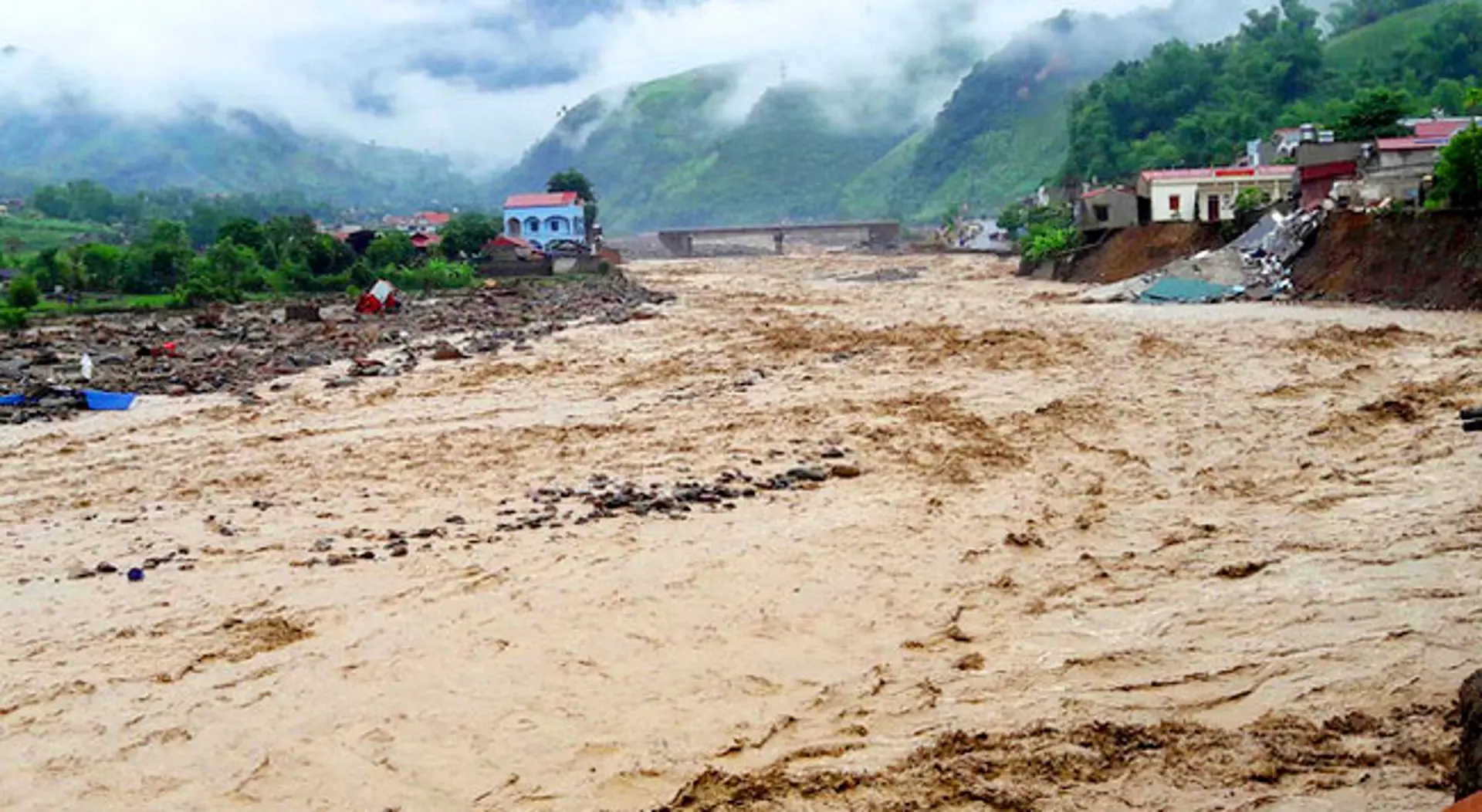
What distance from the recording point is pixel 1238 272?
1218 inches

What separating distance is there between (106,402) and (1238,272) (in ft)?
92.0

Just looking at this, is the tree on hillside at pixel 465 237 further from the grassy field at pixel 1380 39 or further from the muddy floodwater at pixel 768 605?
the grassy field at pixel 1380 39

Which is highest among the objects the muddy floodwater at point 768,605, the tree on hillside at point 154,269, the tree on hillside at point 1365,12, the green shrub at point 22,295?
the tree on hillside at point 1365,12

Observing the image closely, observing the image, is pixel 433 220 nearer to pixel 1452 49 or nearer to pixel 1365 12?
pixel 1452 49

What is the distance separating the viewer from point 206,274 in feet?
144

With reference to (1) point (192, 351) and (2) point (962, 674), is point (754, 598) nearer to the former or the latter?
(2) point (962, 674)

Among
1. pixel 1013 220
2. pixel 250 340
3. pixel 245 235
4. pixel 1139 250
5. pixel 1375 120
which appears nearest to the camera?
pixel 250 340

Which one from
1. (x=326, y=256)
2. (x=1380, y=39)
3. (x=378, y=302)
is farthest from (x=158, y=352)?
(x=1380, y=39)

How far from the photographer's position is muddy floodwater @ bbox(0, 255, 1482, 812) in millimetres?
5344

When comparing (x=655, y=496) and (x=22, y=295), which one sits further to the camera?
(x=22, y=295)

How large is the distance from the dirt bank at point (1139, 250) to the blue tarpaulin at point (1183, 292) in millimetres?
6091

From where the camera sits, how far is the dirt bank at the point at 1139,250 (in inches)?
1455

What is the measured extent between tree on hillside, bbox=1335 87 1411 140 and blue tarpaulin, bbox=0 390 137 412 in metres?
49.8

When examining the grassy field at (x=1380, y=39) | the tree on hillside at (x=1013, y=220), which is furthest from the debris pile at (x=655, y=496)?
the grassy field at (x=1380, y=39)
